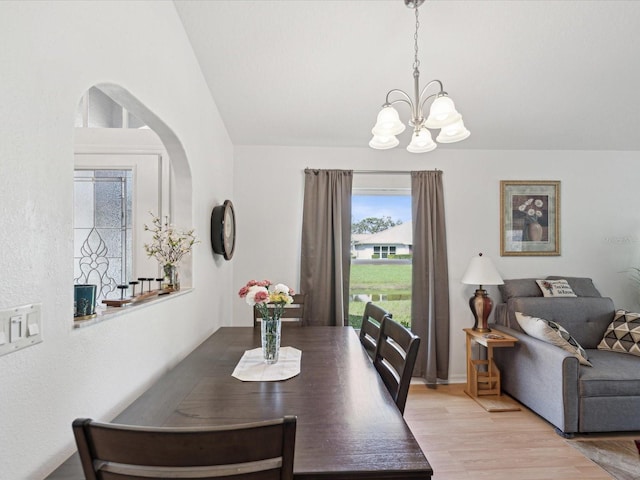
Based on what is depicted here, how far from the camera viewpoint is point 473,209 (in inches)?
142

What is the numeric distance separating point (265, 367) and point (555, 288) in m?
3.00

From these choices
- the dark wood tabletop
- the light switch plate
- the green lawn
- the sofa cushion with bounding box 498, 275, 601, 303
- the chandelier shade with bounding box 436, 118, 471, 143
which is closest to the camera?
the light switch plate

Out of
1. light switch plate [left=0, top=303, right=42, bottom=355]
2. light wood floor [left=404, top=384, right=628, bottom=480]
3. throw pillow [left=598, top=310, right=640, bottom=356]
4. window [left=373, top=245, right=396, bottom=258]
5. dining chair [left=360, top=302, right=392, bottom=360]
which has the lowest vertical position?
light wood floor [left=404, top=384, right=628, bottom=480]

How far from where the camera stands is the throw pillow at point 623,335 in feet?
9.52

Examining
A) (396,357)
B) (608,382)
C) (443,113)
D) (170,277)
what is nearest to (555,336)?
(608,382)

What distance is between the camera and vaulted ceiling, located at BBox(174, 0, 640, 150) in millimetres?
2146

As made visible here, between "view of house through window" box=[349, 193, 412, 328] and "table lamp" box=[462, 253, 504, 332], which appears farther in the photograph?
"view of house through window" box=[349, 193, 412, 328]

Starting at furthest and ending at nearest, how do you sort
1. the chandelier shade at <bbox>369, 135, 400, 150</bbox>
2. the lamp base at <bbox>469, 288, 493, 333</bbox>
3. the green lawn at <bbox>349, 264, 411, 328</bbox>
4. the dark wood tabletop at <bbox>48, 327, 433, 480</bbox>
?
the green lawn at <bbox>349, 264, 411, 328</bbox>, the lamp base at <bbox>469, 288, 493, 333</bbox>, the chandelier shade at <bbox>369, 135, 400, 150</bbox>, the dark wood tabletop at <bbox>48, 327, 433, 480</bbox>

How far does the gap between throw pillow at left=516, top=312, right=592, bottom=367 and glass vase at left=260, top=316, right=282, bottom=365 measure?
2.23m

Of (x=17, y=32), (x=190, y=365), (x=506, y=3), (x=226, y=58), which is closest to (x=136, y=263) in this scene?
(x=190, y=365)

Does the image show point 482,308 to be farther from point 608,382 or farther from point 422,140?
point 422,140

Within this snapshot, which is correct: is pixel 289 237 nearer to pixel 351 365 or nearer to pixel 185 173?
pixel 185 173

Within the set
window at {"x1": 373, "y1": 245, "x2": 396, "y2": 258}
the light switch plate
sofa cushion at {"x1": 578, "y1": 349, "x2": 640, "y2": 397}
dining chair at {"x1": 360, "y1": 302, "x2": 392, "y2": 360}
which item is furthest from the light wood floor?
the light switch plate

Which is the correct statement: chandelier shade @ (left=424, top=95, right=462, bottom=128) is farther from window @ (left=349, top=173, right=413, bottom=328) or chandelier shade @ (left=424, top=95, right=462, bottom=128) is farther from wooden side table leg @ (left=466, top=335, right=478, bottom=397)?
wooden side table leg @ (left=466, top=335, right=478, bottom=397)
